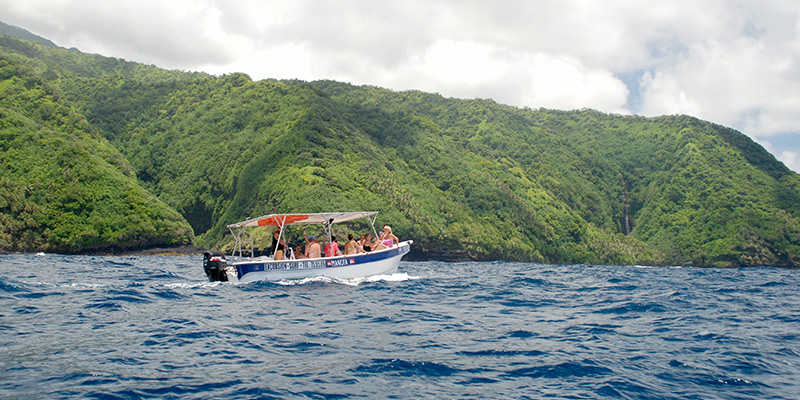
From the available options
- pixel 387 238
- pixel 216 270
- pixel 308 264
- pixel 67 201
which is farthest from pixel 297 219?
pixel 67 201

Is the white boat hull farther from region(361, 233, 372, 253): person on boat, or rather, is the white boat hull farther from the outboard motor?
region(361, 233, 372, 253): person on boat

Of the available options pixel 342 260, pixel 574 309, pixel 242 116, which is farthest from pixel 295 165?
pixel 574 309

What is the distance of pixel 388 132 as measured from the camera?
16150cm

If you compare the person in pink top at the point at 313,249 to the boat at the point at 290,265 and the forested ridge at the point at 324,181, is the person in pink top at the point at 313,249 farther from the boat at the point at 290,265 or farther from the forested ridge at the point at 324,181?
the forested ridge at the point at 324,181

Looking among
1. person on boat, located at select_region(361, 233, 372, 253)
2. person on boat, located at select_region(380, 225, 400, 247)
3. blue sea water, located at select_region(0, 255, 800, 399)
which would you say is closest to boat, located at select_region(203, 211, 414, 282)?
person on boat, located at select_region(361, 233, 372, 253)

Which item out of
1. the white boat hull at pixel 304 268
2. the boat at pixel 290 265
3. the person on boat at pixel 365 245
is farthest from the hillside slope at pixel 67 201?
the person on boat at pixel 365 245

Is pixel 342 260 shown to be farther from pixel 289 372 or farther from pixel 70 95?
pixel 70 95

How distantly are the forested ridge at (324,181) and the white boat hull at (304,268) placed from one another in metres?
70.8

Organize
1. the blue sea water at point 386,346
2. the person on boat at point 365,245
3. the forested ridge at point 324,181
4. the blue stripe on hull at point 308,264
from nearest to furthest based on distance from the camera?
the blue sea water at point 386,346 → the blue stripe on hull at point 308,264 → the person on boat at point 365,245 → the forested ridge at point 324,181

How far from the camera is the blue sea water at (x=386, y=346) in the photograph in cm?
952

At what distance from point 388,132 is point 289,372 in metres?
153

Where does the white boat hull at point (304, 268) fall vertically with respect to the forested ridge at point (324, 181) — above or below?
below

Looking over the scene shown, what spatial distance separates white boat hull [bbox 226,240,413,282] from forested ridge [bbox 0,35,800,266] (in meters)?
70.8

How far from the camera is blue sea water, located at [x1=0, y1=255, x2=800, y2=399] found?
9.52m
